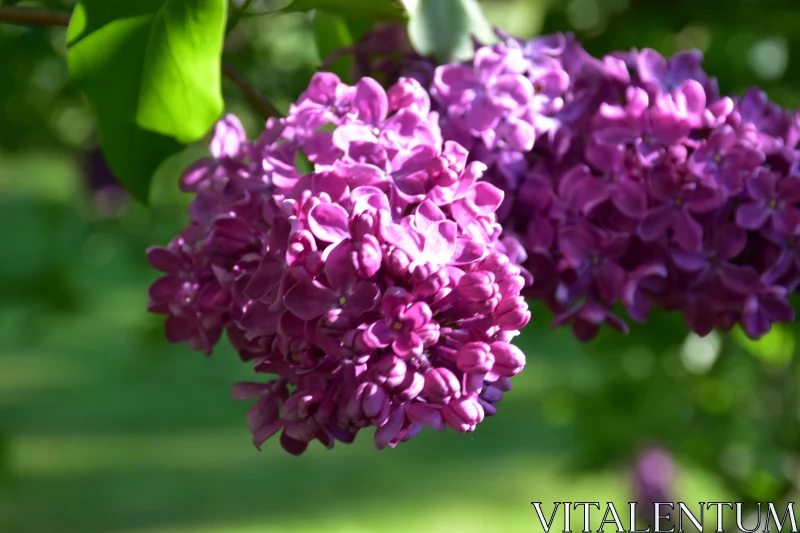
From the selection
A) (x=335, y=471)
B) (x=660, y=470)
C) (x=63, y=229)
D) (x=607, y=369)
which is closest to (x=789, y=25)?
(x=607, y=369)

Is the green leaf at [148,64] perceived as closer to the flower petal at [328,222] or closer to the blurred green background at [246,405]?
the flower petal at [328,222]

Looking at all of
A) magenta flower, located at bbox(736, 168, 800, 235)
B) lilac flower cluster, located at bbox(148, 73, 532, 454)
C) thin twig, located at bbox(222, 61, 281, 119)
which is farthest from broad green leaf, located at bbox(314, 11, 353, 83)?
magenta flower, located at bbox(736, 168, 800, 235)

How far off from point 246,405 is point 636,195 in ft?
8.10

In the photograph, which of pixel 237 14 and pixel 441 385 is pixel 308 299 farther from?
pixel 237 14

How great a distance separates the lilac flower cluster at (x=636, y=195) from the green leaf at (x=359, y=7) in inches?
2.0

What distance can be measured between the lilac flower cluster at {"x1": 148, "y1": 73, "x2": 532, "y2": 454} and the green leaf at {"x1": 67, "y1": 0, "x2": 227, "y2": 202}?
0.17 feet

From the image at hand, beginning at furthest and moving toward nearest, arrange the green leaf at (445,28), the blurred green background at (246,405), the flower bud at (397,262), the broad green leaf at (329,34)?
the blurred green background at (246,405) < the broad green leaf at (329,34) < the green leaf at (445,28) < the flower bud at (397,262)

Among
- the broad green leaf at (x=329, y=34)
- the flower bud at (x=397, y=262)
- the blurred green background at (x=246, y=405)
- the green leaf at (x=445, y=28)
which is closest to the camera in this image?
the flower bud at (x=397, y=262)

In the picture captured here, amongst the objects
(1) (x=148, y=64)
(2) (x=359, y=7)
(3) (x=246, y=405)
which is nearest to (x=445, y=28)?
(2) (x=359, y=7)

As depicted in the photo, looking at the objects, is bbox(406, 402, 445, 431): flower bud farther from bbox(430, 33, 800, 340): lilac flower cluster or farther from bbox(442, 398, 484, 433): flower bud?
bbox(430, 33, 800, 340): lilac flower cluster

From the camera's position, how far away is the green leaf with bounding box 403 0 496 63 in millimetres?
511

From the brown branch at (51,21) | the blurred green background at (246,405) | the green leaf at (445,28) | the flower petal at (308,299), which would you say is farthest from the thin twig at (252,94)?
the blurred green background at (246,405)

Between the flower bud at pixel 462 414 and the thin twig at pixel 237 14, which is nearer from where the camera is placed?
the flower bud at pixel 462 414

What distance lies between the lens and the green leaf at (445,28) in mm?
511
